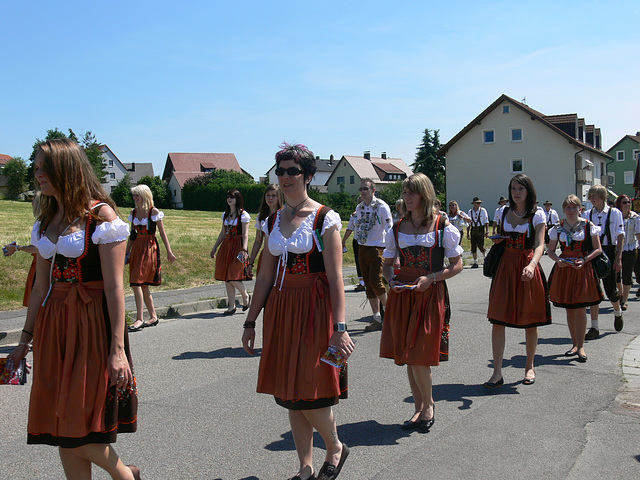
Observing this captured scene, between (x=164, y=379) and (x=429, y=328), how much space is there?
2.92 metres

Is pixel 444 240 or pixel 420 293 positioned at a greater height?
pixel 444 240

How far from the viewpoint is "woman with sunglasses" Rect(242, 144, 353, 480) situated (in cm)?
355

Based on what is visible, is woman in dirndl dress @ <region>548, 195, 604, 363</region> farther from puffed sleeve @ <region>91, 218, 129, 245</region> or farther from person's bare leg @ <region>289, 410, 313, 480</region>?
puffed sleeve @ <region>91, 218, 129, 245</region>

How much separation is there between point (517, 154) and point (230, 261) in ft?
150

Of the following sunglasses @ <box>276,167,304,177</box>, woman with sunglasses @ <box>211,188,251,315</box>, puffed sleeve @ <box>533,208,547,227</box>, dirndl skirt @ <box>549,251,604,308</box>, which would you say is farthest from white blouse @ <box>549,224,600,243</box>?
sunglasses @ <box>276,167,304,177</box>

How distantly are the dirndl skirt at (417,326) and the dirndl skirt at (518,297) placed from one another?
Result: 1256 millimetres

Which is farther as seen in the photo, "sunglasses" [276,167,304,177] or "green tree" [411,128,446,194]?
"green tree" [411,128,446,194]

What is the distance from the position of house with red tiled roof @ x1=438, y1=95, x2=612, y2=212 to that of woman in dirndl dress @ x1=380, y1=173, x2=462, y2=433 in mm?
47526

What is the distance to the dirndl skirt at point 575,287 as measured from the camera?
23.5ft

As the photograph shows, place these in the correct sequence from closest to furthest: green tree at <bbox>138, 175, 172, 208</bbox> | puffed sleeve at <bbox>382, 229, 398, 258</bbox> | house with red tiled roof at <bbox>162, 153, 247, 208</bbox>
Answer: puffed sleeve at <bbox>382, 229, 398, 258</bbox>
green tree at <bbox>138, 175, 172, 208</bbox>
house with red tiled roof at <bbox>162, 153, 247, 208</bbox>

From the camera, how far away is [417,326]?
4.82m

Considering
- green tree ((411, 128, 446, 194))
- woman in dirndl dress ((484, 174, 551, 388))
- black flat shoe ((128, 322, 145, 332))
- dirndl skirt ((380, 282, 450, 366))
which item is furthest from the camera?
green tree ((411, 128, 446, 194))

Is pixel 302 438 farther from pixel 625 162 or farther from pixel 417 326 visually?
pixel 625 162

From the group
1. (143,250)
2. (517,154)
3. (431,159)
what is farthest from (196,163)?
(143,250)
